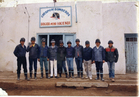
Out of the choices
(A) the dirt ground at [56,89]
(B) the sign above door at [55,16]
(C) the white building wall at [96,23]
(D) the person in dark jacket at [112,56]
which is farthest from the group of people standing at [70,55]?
(B) the sign above door at [55,16]

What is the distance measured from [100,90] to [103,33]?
359 cm

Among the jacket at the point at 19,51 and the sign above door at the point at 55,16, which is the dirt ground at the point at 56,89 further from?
the sign above door at the point at 55,16

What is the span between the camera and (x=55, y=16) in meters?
6.71

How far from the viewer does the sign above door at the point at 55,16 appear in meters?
6.66

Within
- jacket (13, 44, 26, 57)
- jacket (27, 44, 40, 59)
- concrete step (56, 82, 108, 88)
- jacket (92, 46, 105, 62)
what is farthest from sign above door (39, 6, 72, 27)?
concrete step (56, 82, 108, 88)

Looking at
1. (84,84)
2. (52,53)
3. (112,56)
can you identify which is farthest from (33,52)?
(112,56)

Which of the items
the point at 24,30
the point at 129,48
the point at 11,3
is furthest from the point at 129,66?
the point at 11,3

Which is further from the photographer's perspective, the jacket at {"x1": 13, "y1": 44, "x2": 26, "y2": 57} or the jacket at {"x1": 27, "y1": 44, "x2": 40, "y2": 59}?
the jacket at {"x1": 27, "y1": 44, "x2": 40, "y2": 59}

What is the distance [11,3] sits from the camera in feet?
23.4

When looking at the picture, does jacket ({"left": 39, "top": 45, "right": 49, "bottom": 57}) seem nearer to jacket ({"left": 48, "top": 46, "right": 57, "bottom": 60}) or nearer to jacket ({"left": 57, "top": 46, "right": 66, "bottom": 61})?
jacket ({"left": 48, "top": 46, "right": 57, "bottom": 60})

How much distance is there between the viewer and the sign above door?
6664 mm

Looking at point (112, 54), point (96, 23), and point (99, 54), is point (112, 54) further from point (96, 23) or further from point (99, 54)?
point (96, 23)

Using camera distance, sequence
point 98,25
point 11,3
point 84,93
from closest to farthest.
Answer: point 84,93 → point 98,25 → point 11,3

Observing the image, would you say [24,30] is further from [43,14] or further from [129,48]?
[129,48]
